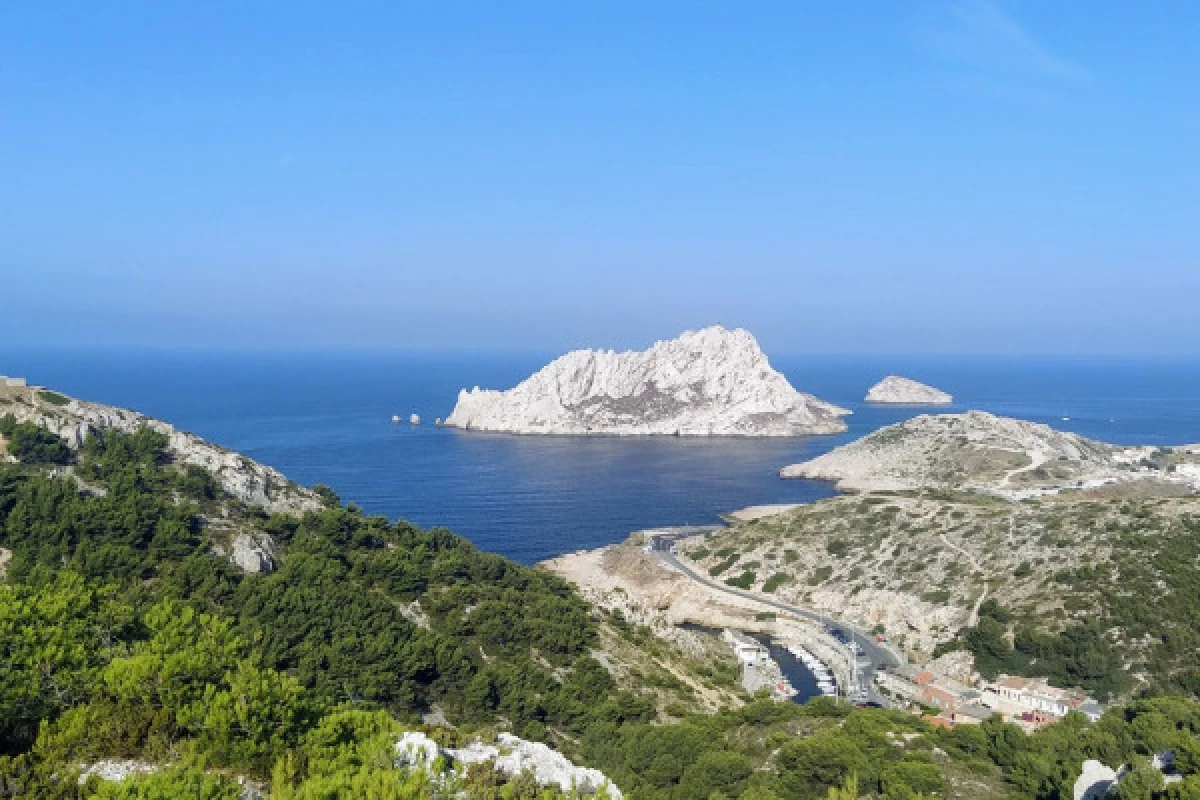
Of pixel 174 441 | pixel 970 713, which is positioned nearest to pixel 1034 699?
pixel 970 713

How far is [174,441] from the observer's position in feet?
131

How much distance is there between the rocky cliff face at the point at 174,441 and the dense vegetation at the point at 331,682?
99 centimetres

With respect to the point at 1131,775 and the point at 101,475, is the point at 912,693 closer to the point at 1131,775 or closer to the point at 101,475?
the point at 1131,775

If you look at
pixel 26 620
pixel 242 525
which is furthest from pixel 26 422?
pixel 26 620

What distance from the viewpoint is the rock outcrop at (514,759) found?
1438 cm

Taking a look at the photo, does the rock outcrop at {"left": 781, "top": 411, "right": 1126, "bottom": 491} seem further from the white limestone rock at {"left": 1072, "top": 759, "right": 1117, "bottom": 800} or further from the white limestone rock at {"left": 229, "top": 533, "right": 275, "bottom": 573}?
the white limestone rock at {"left": 229, "top": 533, "right": 275, "bottom": 573}

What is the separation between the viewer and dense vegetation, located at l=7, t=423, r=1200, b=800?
13.8 m

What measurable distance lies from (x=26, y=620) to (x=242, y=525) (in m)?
18.8

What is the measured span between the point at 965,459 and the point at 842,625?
64.5 meters

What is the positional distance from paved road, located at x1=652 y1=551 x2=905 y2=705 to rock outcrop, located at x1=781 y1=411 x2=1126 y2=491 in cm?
4795

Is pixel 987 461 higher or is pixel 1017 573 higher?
pixel 987 461

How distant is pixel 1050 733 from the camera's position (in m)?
25.0

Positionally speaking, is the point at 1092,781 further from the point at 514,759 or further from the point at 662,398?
the point at 662,398

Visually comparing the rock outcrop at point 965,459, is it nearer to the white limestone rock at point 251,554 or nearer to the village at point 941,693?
the village at point 941,693
